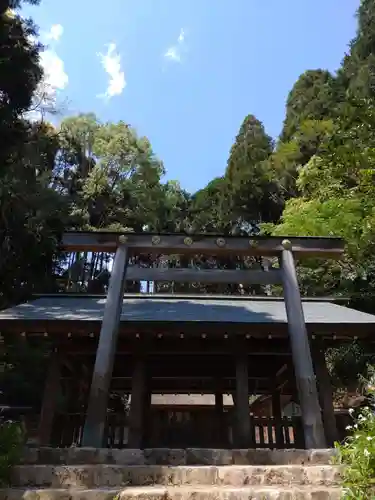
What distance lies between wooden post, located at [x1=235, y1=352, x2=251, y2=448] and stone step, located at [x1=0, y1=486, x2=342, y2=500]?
3.97 meters

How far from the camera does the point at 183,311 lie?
28.1 ft

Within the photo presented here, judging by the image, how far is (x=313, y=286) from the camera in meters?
15.6

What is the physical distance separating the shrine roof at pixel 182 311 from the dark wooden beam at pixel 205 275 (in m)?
0.79

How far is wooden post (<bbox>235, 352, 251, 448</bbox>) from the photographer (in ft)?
23.7

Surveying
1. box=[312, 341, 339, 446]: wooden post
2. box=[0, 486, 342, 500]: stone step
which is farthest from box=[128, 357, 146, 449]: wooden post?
box=[0, 486, 342, 500]: stone step

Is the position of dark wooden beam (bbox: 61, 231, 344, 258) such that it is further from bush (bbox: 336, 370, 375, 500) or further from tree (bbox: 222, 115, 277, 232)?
tree (bbox: 222, 115, 277, 232)

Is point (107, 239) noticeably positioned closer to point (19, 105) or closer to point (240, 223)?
point (19, 105)

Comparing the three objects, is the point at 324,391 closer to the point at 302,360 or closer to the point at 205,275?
the point at 302,360

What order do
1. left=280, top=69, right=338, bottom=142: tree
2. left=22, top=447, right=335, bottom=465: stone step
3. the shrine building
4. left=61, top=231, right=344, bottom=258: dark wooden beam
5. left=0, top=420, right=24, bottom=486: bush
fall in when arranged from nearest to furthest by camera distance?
1. left=0, top=420, right=24, bottom=486: bush
2. left=22, top=447, right=335, bottom=465: stone step
3. the shrine building
4. left=61, top=231, right=344, bottom=258: dark wooden beam
5. left=280, top=69, right=338, bottom=142: tree

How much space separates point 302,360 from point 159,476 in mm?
3100

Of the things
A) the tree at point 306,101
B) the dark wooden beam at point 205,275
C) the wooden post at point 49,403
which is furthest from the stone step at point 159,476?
the tree at point 306,101

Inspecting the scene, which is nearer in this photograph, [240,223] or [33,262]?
[33,262]

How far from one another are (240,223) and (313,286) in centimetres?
1309

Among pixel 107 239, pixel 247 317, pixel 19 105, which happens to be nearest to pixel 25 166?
pixel 19 105
